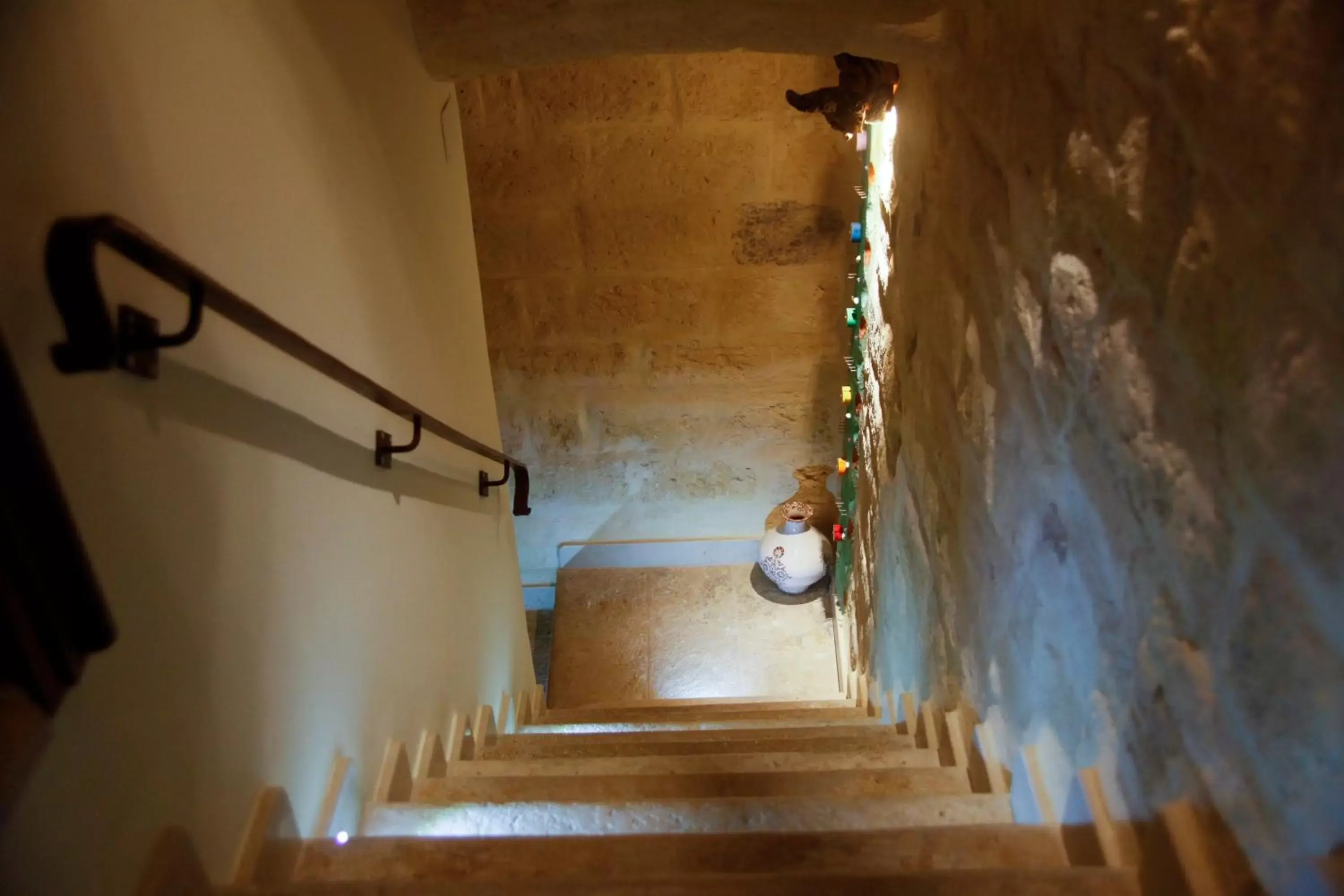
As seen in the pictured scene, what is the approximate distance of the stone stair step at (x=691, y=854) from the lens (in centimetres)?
112

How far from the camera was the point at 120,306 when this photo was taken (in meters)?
0.78

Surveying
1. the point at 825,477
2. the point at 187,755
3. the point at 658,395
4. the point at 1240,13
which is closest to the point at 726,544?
the point at 825,477

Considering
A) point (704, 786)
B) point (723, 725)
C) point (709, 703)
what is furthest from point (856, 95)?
point (709, 703)

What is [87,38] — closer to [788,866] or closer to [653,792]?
[788,866]

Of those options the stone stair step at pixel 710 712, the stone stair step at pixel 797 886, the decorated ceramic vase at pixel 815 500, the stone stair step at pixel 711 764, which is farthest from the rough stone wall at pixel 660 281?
the stone stair step at pixel 797 886

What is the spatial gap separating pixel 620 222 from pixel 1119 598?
247cm

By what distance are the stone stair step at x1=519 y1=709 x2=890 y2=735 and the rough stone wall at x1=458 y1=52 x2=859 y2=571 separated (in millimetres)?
1159

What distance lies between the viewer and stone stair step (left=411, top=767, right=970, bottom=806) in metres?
1.52

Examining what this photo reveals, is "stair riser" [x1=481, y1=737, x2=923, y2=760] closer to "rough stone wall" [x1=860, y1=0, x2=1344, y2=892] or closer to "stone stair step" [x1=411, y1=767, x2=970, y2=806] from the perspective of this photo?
"stone stair step" [x1=411, y1=767, x2=970, y2=806]

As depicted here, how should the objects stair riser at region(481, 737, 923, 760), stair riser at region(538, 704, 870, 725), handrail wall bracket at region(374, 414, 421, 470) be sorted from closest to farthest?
1. handrail wall bracket at region(374, 414, 421, 470)
2. stair riser at region(481, 737, 923, 760)
3. stair riser at region(538, 704, 870, 725)

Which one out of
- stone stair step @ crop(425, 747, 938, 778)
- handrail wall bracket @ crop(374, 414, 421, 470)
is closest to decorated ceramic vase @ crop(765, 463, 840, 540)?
stone stair step @ crop(425, 747, 938, 778)

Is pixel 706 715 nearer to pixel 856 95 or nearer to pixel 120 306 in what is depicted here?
pixel 856 95

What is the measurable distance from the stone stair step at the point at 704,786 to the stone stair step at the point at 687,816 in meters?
0.12

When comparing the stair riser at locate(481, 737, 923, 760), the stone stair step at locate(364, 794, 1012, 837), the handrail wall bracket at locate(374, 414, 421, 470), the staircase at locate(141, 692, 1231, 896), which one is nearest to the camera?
the staircase at locate(141, 692, 1231, 896)
